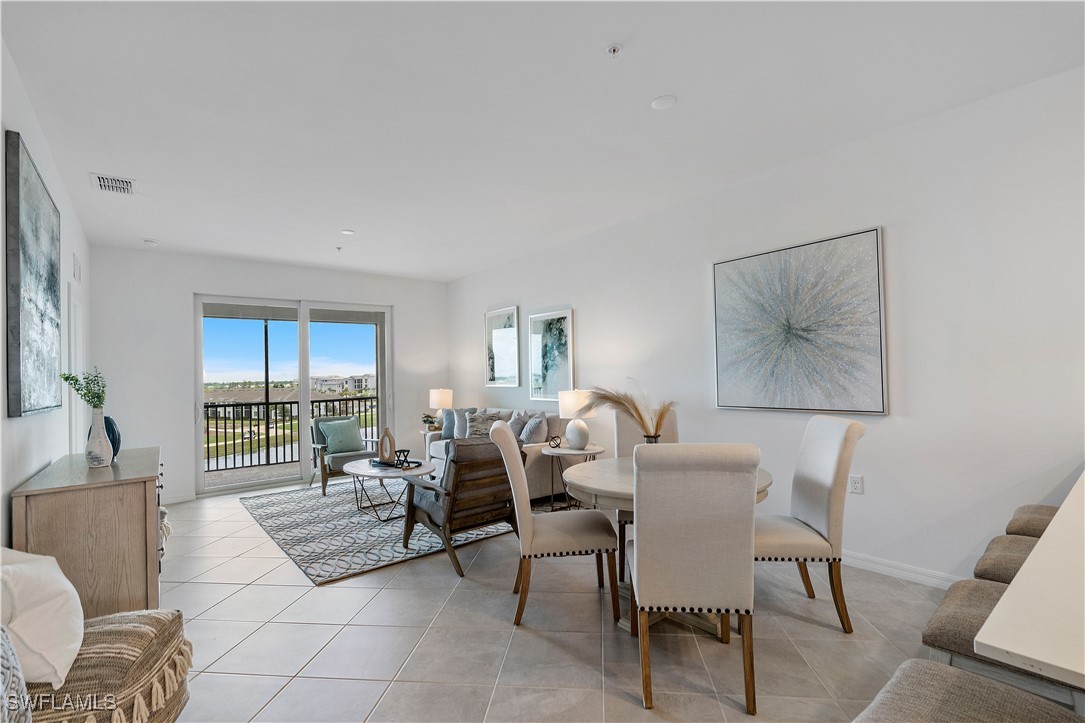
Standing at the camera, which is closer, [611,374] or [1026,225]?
[1026,225]

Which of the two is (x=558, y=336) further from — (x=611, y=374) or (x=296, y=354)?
(x=296, y=354)

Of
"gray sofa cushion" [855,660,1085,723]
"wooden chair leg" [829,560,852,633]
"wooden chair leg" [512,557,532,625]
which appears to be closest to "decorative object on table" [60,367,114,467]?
"wooden chair leg" [512,557,532,625]

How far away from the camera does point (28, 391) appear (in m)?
2.02

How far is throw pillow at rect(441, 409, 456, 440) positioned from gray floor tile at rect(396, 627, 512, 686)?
359 centimetres

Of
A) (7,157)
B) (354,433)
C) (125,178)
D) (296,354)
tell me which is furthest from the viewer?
(296,354)

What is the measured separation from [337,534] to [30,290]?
8.22 feet

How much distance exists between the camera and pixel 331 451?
5465 mm

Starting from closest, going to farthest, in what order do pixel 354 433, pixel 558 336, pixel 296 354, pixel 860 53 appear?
pixel 860 53 → pixel 558 336 → pixel 354 433 → pixel 296 354

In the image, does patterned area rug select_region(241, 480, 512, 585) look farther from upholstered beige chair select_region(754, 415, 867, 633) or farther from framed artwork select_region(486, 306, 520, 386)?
upholstered beige chair select_region(754, 415, 867, 633)

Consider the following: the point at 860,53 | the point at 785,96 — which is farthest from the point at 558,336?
the point at 860,53

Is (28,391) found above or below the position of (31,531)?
above

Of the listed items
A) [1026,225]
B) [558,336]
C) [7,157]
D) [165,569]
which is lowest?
[165,569]

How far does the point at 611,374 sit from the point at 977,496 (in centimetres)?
272

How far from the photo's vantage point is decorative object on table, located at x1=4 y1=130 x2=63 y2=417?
187 centimetres
